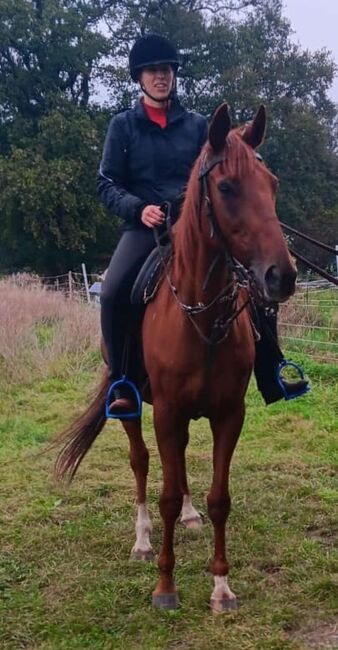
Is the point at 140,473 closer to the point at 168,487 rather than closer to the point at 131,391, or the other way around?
the point at 131,391

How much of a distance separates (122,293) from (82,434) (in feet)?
4.21

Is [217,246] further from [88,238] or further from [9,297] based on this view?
[88,238]

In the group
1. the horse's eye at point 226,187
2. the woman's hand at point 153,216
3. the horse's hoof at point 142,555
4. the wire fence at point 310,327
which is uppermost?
the horse's eye at point 226,187

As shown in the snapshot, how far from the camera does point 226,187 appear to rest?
2.87 metres

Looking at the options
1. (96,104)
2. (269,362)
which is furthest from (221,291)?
(96,104)

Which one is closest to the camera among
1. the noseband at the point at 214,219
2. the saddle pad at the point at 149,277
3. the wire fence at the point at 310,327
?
the noseband at the point at 214,219

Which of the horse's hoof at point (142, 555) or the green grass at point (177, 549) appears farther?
the horse's hoof at point (142, 555)

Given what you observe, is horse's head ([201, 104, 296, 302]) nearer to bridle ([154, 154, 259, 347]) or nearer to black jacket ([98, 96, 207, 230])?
bridle ([154, 154, 259, 347])

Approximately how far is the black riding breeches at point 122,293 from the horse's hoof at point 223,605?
51.6 inches

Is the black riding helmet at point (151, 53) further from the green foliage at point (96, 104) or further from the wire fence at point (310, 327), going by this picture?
the green foliage at point (96, 104)

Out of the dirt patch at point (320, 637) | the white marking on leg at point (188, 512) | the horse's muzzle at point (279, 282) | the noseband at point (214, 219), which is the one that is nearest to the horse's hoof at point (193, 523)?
the white marking on leg at point (188, 512)

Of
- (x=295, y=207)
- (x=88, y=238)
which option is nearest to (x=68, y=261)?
(x=88, y=238)

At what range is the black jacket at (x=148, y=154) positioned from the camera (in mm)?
3895

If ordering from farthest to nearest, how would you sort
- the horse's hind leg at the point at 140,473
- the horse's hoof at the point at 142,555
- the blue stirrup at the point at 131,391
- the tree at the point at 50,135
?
the tree at the point at 50,135 → the horse's hind leg at the point at 140,473 → the horse's hoof at the point at 142,555 → the blue stirrup at the point at 131,391
